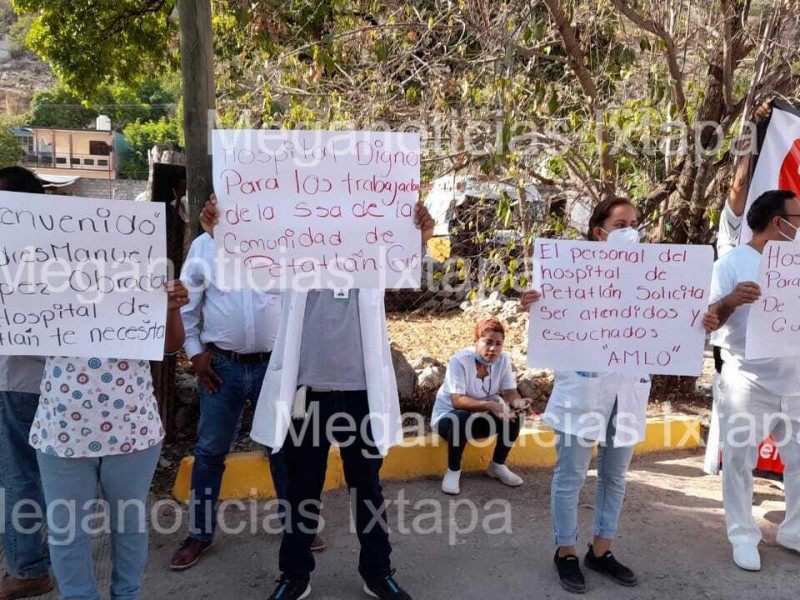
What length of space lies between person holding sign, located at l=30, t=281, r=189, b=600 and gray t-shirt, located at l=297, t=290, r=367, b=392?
63 cm

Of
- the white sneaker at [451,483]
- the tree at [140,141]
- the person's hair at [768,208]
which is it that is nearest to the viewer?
the person's hair at [768,208]

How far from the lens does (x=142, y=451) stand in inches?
100

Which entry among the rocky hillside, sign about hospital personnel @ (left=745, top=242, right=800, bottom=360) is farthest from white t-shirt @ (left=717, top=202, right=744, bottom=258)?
the rocky hillside

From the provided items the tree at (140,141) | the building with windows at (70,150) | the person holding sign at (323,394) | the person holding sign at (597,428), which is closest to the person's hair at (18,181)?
the person holding sign at (323,394)

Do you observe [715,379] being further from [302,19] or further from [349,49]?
[302,19]

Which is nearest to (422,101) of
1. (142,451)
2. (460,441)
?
(460,441)

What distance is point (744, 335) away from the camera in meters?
3.38

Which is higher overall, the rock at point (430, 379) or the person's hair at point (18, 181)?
the person's hair at point (18, 181)

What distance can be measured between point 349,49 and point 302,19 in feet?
1.79

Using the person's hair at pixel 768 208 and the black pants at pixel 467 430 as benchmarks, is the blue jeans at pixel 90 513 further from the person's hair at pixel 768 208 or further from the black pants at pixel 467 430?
the person's hair at pixel 768 208

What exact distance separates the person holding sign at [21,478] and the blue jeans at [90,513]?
553 millimetres

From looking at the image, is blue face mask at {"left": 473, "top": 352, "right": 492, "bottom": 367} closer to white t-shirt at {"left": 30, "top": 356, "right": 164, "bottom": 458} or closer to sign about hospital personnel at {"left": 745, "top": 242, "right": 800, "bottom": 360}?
sign about hospital personnel at {"left": 745, "top": 242, "right": 800, "bottom": 360}

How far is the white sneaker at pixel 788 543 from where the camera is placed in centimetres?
360

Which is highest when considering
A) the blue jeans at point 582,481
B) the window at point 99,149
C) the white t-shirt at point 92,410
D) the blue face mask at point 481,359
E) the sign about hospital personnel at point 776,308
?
the window at point 99,149
